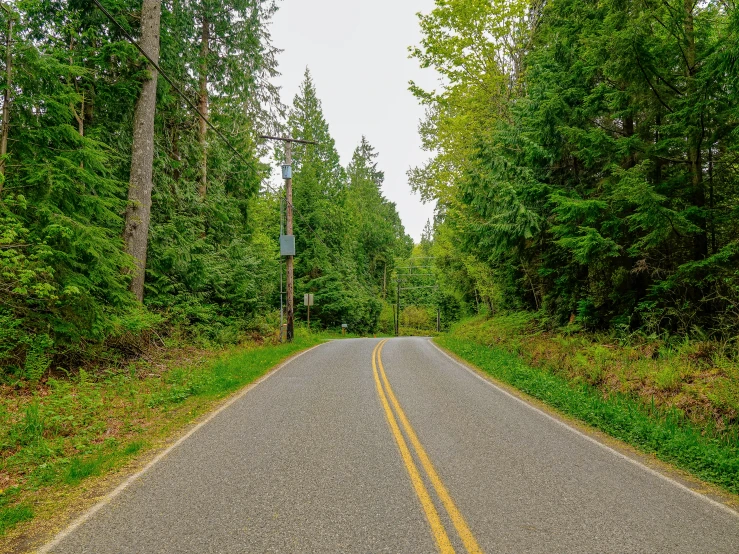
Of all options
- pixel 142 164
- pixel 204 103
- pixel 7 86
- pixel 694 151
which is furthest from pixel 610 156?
pixel 204 103

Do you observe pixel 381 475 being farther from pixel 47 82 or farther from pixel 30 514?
pixel 47 82

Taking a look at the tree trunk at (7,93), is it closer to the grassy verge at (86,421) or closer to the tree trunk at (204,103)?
the grassy verge at (86,421)

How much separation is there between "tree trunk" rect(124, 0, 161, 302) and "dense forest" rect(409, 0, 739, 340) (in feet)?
33.5

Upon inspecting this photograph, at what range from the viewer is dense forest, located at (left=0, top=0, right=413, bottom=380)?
23.8 ft

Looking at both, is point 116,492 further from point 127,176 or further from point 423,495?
point 127,176

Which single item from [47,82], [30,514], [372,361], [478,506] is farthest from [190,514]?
[372,361]

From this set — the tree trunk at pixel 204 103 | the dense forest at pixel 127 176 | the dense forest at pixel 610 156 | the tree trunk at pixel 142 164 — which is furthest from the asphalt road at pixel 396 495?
the tree trunk at pixel 204 103

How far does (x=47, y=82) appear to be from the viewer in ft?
24.7

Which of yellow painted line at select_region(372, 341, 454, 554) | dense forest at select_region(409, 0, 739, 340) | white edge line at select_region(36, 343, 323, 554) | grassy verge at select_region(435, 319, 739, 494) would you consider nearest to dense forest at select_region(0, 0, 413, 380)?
white edge line at select_region(36, 343, 323, 554)

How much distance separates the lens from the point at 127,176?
38.3ft

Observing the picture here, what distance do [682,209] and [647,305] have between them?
7.69 ft

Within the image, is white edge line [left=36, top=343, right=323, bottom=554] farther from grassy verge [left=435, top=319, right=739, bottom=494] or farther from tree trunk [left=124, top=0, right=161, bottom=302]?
grassy verge [left=435, top=319, right=739, bottom=494]

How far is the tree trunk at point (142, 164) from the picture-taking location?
10.6m

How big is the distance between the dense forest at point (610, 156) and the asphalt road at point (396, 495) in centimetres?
489
